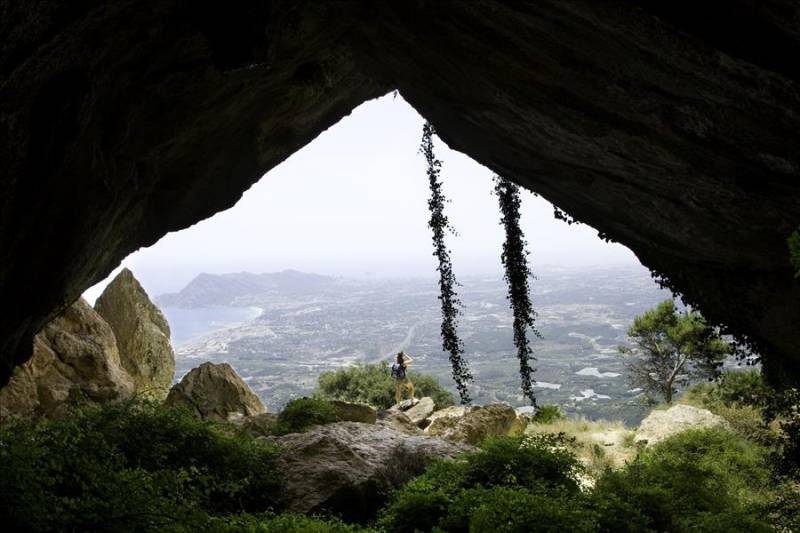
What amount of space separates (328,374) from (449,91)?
99.6 feet

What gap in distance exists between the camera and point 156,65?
7.29m

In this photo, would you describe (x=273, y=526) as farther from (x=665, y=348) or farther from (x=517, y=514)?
(x=665, y=348)

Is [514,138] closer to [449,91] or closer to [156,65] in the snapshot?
[449,91]

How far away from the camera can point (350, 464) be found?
9.80 meters

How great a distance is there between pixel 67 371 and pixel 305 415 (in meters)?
8.26

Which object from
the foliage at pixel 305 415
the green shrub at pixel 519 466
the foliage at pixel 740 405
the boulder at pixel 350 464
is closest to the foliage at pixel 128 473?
the boulder at pixel 350 464

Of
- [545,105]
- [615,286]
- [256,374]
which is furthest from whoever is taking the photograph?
[615,286]

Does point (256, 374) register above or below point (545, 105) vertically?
below

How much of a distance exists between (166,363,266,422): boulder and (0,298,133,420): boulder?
5.96 feet

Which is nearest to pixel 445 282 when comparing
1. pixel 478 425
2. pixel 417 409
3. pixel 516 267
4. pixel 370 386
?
pixel 516 267

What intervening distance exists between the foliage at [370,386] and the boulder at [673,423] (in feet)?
48.2

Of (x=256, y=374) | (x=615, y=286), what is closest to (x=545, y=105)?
(x=256, y=374)

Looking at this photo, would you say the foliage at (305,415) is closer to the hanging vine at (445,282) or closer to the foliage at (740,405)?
the hanging vine at (445,282)

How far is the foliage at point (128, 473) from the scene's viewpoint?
17.3 feet
